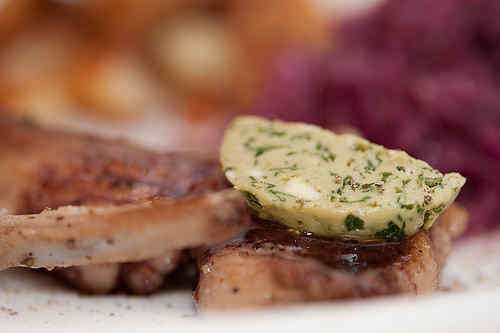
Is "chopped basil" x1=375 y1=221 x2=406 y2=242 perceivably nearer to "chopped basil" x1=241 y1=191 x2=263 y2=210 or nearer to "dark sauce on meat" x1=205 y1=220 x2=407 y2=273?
"dark sauce on meat" x1=205 y1=220 x2=407 y2=273

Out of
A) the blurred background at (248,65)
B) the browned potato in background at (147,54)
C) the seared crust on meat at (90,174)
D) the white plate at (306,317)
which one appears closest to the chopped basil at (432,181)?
the white plate at (306,317)

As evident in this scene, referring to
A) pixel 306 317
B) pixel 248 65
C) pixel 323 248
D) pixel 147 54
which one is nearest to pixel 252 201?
pixel 323 248

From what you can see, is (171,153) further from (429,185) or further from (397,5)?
(397,5)

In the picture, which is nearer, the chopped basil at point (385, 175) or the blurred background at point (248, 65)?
the chopped basil at point (385, 175)

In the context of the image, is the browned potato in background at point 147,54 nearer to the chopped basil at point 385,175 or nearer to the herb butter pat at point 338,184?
the herb butter pat at point 338,184

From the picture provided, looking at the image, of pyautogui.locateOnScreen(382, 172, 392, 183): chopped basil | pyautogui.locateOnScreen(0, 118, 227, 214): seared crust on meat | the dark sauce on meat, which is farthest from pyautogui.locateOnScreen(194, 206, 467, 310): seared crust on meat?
pyautogui.locateOnScreen(0, 118, 227, 214): seared crust on meat

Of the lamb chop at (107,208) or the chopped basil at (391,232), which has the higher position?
the chopped basil at (391,232)

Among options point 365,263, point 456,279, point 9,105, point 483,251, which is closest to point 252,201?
point 365,263

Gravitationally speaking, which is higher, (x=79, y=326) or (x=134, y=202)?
(x=134, y=202)
